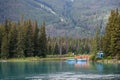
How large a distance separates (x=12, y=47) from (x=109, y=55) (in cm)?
4810

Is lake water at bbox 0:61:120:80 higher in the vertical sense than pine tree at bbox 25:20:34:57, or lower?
lower

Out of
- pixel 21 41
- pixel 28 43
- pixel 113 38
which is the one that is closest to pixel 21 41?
pixel 21 41

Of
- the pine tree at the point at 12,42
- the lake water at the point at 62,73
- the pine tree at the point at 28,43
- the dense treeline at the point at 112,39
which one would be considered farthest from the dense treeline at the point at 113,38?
the pine tree at the point at 12,42

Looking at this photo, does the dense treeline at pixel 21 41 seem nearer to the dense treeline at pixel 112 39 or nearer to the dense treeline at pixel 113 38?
the dense treeline at pixel 112 39

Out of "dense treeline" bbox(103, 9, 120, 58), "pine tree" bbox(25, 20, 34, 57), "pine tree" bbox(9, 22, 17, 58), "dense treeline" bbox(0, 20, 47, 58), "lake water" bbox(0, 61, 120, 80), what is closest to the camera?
"lake water" bbox(0, 61, 120, 80)

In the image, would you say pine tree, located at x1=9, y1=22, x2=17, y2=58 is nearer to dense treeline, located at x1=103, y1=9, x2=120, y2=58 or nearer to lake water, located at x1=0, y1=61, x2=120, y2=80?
dense treeline, located at x1=103, y1=9, x2=120, y2=58

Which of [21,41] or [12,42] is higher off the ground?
[21,41]

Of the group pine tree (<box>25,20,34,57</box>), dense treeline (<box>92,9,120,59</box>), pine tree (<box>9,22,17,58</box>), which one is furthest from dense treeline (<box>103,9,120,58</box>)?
pine tree (<box>9,22,17,58</box>)

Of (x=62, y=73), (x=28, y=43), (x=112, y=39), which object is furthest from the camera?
(x=28, y=43)

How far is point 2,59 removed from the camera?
6043 inches

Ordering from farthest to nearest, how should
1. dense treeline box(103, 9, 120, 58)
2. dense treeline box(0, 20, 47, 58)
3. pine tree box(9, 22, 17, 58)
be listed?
pine tree box(9, 22, 17, 58)
dense treeline box(0, 20, 47, 58)
dense treeline box(103, 9, 120, 58)

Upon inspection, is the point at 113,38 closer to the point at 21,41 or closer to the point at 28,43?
the point at 28,43

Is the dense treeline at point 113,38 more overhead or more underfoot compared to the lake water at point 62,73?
more overhead

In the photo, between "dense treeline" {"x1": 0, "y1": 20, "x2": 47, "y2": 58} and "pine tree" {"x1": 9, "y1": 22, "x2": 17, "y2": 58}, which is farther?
"pine tree" {"x1": 9, "y1": 22, "x2": 17, "y2": 58}
